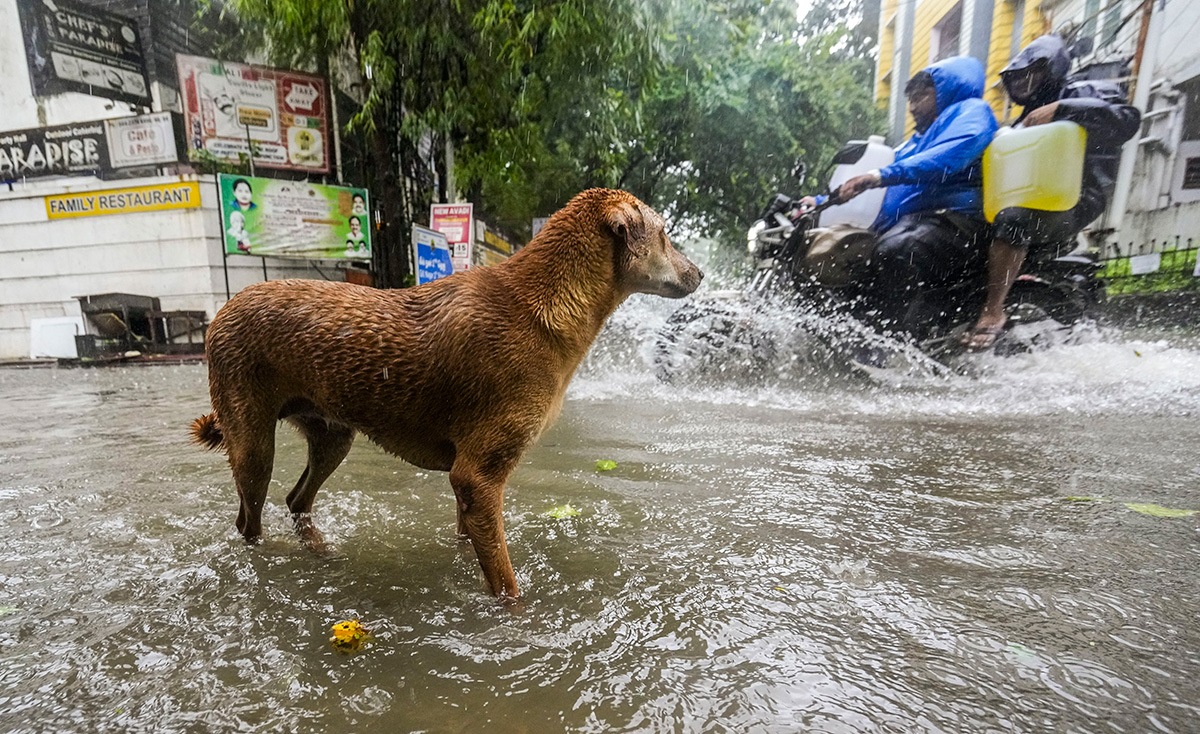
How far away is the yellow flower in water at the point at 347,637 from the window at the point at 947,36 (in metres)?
9.62

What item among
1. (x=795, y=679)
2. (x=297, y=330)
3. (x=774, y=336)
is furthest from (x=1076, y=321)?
(x=297, y=330)

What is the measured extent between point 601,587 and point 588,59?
8.26 metres

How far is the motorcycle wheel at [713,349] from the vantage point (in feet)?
23.1

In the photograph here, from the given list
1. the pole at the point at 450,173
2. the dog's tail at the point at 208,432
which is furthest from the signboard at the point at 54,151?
the dog's tail at the point at 208,432

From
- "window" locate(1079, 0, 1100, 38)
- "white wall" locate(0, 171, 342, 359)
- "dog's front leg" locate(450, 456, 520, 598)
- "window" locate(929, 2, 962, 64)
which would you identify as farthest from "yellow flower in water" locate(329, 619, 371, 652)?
"white wall" locate(0, 171, 342, 359)

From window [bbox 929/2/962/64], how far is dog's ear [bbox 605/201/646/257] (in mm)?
8224

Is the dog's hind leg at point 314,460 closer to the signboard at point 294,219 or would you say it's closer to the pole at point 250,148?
the signboard at point 294,219

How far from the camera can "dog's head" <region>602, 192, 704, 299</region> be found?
1979 mm

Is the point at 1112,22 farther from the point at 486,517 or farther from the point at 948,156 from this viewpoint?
the point at 486,517

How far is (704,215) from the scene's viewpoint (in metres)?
11.9

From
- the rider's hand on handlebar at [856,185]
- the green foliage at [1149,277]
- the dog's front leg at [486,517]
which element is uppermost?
the rider's hand on handlebar at [856,185]

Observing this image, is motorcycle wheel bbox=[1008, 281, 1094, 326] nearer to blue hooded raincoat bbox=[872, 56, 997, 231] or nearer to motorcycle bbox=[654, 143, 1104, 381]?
motorcycle bbox=[654, 143, 1104, 381]

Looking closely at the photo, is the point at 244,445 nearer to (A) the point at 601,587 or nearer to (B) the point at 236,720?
(B) the point at 236,720

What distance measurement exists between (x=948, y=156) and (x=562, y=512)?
7.42m
